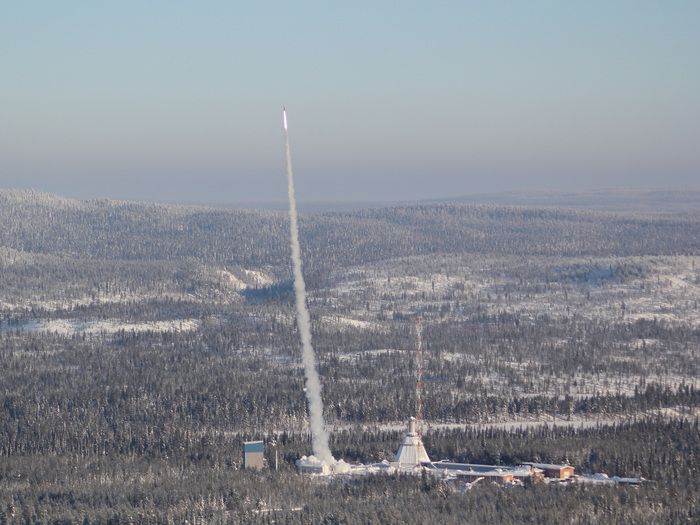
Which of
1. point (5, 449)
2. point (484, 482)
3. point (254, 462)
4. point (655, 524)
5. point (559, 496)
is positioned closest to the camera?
point (655, 524)

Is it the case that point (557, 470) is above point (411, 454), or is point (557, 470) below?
below

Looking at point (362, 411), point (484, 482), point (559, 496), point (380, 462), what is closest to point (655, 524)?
point (559, 496)

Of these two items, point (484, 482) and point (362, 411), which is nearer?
point (484, 482)

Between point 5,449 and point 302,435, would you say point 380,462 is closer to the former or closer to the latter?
point 302,435

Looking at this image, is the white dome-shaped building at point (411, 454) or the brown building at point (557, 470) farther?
the white dome-shaped building at point (411, 454)

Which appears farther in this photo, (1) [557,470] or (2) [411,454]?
(2) [411,454]

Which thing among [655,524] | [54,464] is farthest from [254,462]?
[655,524]

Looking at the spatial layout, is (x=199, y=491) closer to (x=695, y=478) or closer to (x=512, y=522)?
(x=512, y=522)

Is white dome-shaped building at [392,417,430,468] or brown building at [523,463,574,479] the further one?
white dome-shaped building at [392,417,430,468]

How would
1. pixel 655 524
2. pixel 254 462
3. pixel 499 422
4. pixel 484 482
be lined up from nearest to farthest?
pixel 655 524 → pixel 484 482 → pixel 254 462 → pixel 499 422
